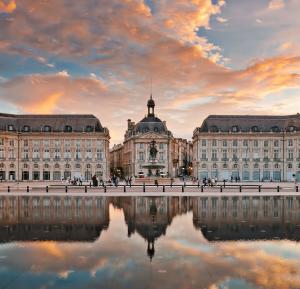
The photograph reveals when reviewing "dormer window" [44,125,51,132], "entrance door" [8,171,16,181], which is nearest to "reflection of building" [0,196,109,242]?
"entrance door" [8,171,16,181]

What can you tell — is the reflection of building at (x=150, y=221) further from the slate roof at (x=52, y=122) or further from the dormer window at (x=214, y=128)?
the slate roof at (x=52, y=122)

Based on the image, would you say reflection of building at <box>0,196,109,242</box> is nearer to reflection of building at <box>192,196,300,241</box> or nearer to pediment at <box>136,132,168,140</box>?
reflection of building at <box>192,196,300,241</box>

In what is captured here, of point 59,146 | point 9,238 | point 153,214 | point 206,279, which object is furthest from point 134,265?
point 59,146

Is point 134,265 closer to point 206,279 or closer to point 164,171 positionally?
point 206,279

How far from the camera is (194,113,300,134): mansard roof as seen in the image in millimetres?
115688

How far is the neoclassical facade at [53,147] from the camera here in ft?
367

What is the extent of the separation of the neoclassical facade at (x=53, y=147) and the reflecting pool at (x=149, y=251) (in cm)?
9068

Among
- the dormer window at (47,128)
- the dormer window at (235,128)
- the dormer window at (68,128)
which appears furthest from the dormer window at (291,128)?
the dormer window at (47,128)

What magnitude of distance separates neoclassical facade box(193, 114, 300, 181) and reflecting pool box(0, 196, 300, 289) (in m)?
92.0

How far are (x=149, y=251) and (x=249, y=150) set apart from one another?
104713 mm

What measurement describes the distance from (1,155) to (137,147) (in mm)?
41337

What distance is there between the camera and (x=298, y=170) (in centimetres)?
11294

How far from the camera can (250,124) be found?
116562mm

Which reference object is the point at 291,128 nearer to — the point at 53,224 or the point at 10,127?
the point at 10,127
